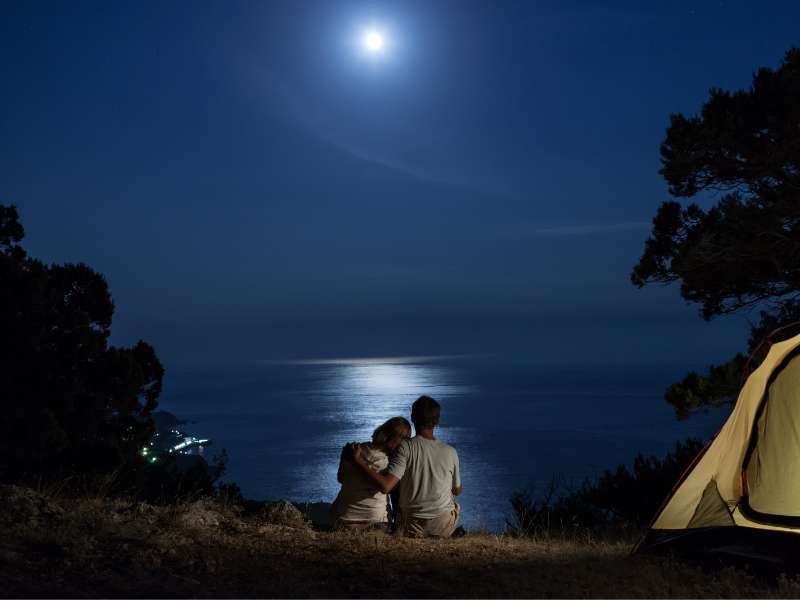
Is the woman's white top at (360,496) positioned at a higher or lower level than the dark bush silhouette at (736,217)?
lower

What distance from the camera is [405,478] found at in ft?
23.2

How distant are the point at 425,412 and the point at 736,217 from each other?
749 centimetres

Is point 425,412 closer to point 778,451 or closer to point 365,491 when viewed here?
point 365,491

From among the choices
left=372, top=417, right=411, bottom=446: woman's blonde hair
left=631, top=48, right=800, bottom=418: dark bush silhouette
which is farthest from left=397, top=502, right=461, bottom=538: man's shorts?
left=631, top=48, right=800, bottom=418: dark bush silhouette

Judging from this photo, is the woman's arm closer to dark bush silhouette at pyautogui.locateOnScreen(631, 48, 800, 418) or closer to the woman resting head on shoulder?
the woman resting head on shoulder

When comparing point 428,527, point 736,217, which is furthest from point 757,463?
point 736,217

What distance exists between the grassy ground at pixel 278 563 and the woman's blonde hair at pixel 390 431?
0.89m

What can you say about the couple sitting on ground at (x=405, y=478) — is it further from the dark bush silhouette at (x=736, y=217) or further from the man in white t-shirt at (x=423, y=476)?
the dark bush silhouette at (x=736, y=217)

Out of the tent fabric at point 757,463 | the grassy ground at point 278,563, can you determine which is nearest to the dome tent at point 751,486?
the tent fabric at point 757,463

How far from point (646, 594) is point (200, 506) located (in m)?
4.27

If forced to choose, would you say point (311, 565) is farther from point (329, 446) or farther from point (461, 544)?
point (329, 446)

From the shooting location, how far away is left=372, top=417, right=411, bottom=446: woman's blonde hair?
711cm

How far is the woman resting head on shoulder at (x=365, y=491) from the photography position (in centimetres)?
709

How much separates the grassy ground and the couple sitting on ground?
13.6 inches
